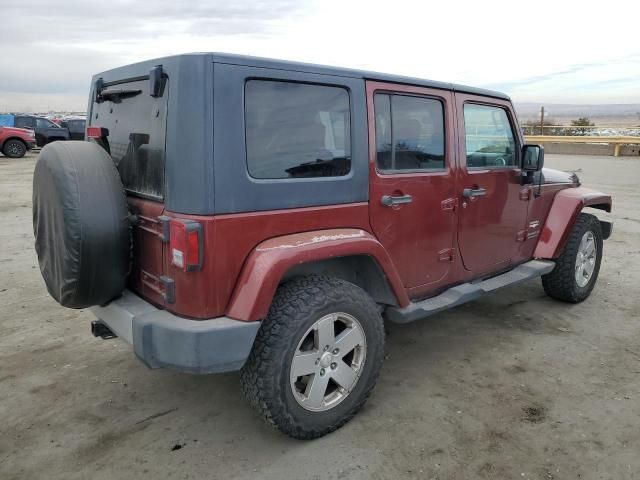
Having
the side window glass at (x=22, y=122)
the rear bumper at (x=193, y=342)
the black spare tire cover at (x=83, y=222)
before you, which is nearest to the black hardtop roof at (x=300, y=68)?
the black spare tire cover at (x=83, y=222)

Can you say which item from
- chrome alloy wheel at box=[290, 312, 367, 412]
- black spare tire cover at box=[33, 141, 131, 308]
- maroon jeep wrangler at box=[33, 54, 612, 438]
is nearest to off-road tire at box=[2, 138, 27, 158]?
maroon jeep wrangler at box=[33, 54, 612, 438]

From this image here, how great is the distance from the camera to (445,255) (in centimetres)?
356

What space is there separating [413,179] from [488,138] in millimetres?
1058

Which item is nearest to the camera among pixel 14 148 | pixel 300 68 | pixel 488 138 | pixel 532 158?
pixel 300 68

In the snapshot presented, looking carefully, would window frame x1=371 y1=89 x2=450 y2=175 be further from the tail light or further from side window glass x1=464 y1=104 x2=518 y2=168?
the tail light

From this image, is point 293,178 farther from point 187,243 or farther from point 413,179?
point 413,179

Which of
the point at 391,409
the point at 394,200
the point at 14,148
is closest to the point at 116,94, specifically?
the point at 394,200

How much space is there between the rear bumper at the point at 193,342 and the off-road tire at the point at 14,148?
21.3m

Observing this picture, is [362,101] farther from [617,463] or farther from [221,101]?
[617,463]

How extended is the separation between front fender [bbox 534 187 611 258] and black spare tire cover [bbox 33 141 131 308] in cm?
342

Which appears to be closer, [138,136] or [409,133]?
[138,136]

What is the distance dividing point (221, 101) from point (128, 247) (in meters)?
0.89

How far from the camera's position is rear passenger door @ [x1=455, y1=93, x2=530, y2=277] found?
366 centimetres

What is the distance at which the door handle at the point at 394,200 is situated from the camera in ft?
10.1
